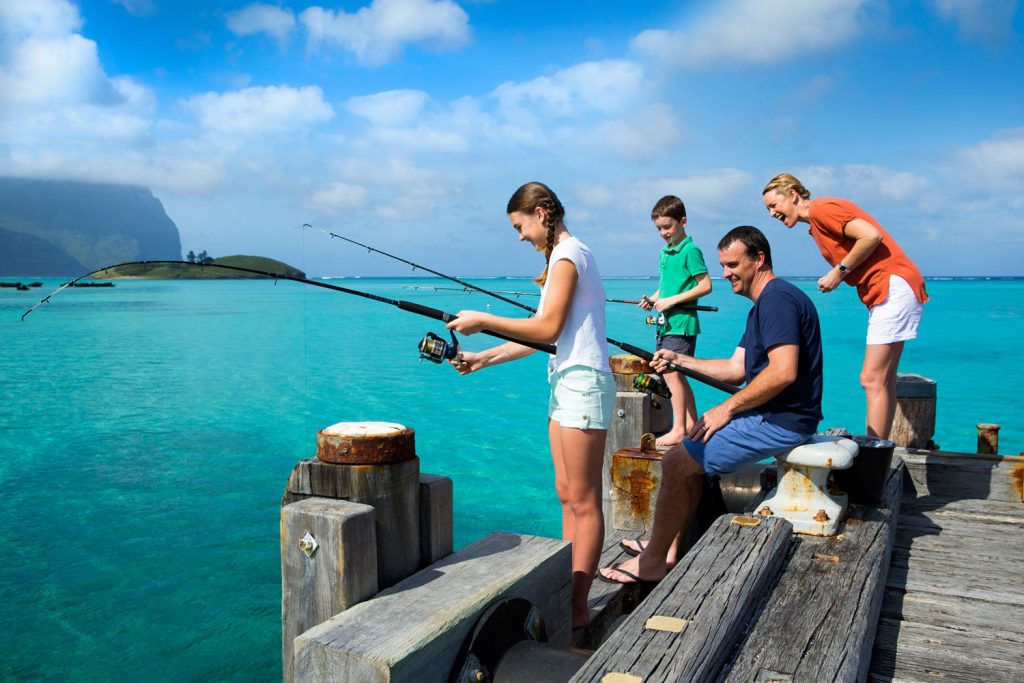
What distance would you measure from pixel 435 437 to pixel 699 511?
9.97m

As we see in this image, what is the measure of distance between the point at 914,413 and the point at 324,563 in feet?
14.9

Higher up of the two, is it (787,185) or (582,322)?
(787,185)

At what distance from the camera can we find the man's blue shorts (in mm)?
3182

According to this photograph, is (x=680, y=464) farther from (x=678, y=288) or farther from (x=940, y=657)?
(x=678, y=288)

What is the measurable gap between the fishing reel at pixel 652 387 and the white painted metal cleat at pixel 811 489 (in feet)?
3.99

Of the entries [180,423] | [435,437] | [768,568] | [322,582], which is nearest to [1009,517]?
[768,568]

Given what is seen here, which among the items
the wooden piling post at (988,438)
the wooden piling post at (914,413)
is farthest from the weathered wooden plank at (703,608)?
the wooden piling post at (988,438)

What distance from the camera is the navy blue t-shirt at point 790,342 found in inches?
122

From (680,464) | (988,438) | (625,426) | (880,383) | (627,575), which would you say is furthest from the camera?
(988,438)

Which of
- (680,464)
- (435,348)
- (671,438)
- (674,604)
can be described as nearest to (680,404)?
(671,438)

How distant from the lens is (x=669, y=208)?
206 inches

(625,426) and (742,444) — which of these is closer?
(742,444)

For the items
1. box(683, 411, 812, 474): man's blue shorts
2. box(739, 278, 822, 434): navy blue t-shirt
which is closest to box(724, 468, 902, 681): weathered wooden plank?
box(683, 411, 812, 474): man's blue shorts

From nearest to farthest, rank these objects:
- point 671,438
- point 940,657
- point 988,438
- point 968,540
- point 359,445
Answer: point 359,445
point 940,657
point 968,540
point 671,438
point 988,438
